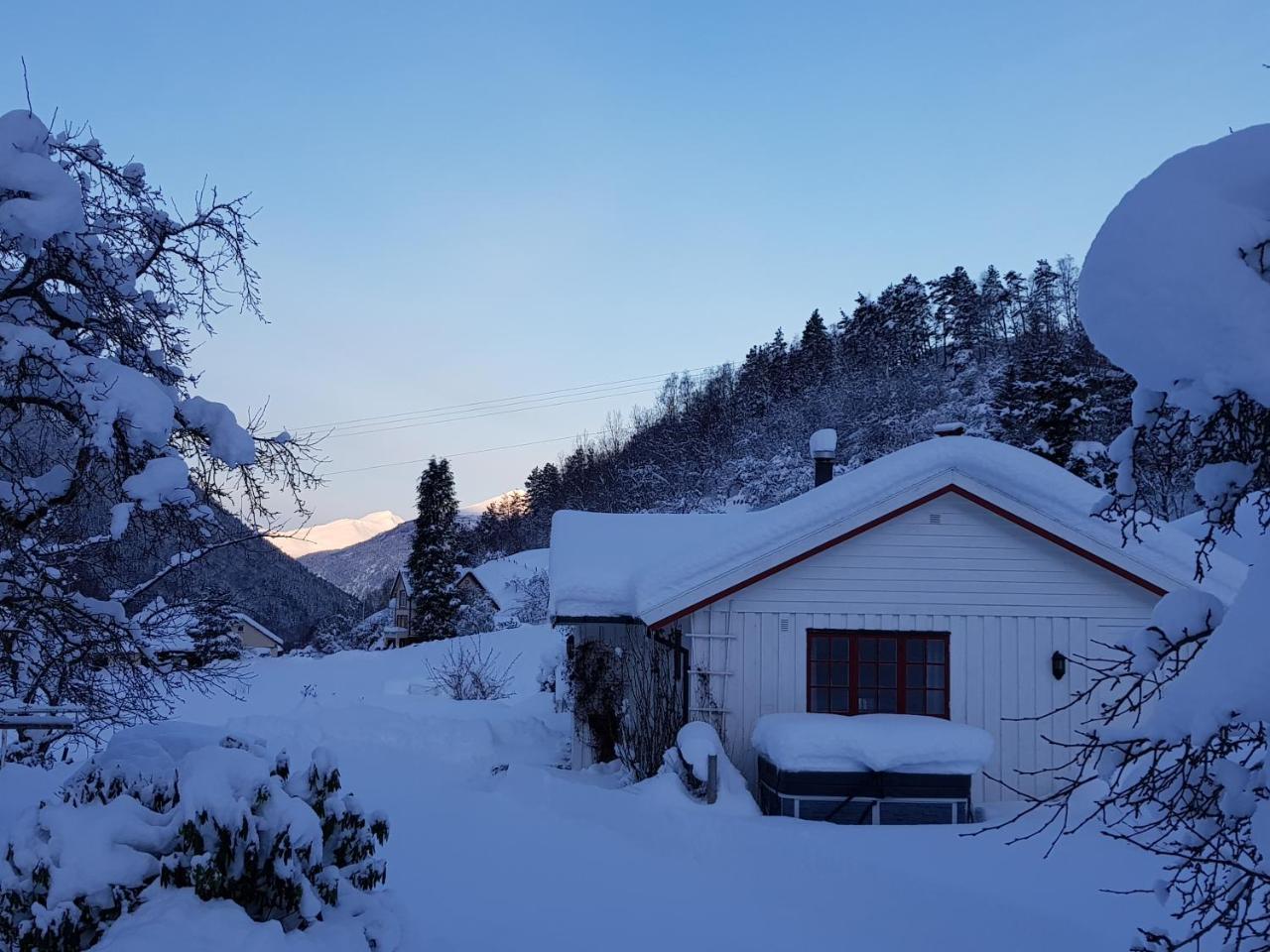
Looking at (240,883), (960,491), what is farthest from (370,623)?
(240,883)

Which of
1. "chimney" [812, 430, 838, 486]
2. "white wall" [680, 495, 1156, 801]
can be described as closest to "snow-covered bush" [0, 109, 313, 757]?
"white wall" [680, 495, 1156, 801]

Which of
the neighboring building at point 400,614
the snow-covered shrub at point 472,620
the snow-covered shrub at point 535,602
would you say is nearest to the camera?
the snow-covered shrub at point 535,602

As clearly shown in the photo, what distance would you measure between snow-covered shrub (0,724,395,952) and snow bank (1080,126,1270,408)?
4875 millimetres

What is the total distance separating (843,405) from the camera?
65562mm

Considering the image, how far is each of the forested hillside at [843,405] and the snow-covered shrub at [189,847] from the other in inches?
1259

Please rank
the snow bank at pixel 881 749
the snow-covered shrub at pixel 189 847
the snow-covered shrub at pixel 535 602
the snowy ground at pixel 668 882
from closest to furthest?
the snow-covered shrub at pixel 189 847 → the snowy ground at pixel 668 882 → the snow bank at pixel 881 749 → the snow-covered shrub at pixel 535 602

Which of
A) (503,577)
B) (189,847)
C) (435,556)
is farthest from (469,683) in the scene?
(503,577)

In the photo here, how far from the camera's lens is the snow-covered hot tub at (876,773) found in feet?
34.8

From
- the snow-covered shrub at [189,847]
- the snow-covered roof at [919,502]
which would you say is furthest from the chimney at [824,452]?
the snow-covered shrub at [189,847]

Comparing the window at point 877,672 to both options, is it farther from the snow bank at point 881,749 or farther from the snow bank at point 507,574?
the snow bank at point 507,574

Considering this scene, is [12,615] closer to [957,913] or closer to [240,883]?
[240,883]

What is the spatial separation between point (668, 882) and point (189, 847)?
4.49 meters

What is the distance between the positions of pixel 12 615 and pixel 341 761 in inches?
358

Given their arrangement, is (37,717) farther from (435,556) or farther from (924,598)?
(435,556)
